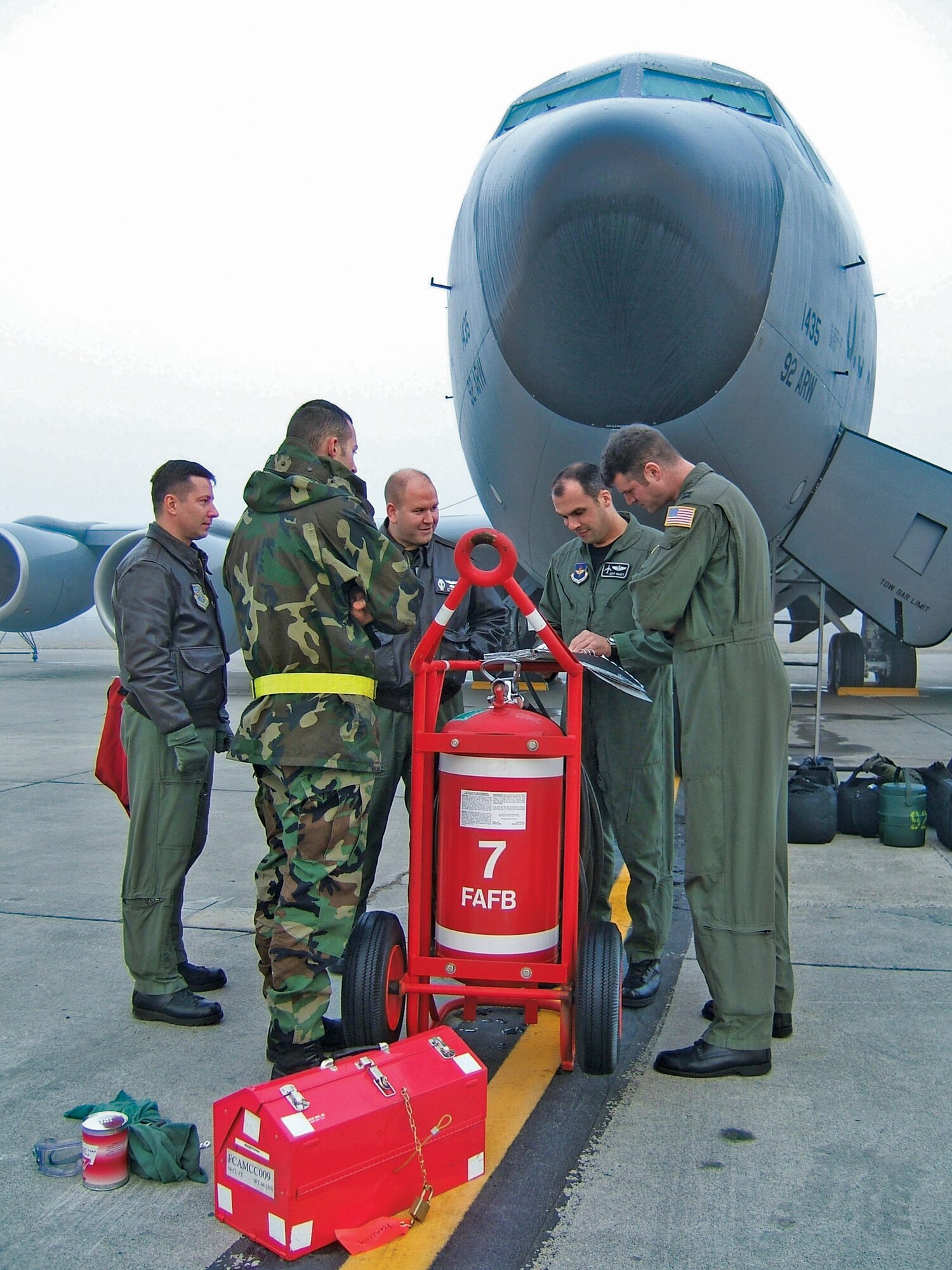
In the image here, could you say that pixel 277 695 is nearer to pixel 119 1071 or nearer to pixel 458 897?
pixel 458 897

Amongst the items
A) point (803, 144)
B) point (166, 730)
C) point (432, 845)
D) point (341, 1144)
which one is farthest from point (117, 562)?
point (341, 1144)

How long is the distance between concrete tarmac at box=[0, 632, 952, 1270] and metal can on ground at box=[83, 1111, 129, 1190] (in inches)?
1.4

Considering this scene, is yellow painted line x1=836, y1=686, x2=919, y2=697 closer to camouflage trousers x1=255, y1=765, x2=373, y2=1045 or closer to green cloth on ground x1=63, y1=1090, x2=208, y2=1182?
camouflage trousers x1=255, y1=765, x2=373, y2=1045

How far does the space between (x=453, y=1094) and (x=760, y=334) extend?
4.80 meters

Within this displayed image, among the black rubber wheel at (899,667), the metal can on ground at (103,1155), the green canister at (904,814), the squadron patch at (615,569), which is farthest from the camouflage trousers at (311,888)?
the black rubber wheel at (899,667)

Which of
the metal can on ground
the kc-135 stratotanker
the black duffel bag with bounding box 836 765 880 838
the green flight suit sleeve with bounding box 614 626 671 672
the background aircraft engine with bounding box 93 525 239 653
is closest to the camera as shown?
the metal can on ground

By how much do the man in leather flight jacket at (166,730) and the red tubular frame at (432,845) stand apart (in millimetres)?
849

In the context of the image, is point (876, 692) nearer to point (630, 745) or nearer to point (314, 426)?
point (630, 745)

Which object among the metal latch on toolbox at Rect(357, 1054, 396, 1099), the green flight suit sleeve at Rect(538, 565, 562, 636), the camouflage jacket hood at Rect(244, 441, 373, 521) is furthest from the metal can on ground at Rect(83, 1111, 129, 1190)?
the green flight suit sleeve at Rect(538, 565, 562, 636)

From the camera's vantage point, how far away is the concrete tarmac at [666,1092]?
2033 millimetres

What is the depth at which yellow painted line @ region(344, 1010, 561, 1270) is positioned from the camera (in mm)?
1988

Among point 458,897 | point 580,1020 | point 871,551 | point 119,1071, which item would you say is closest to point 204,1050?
point 119,1071

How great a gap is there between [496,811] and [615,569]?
129 centimetres

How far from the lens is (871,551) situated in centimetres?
727
